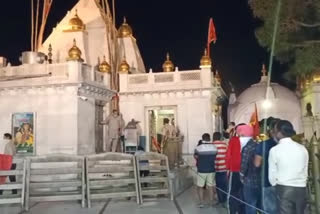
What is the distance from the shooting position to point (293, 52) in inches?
441

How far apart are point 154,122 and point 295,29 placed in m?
14.4

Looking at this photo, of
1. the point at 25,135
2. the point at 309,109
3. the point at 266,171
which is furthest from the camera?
the point at 309,109

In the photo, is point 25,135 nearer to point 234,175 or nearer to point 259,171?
point 234,175

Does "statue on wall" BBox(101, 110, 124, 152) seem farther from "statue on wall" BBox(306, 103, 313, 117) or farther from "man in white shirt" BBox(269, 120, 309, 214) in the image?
"man in white shirt" BBox(269, 120, 309, 214)

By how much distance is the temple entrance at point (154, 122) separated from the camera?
909 inches

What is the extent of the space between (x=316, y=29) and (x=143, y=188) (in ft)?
20.3

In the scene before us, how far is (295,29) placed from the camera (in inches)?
411

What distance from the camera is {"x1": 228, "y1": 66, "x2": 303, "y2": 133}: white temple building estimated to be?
27906 millimetres

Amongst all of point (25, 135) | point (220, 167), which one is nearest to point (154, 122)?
point (25, 135)

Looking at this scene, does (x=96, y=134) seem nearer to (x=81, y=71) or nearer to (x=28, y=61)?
(x=81, y=71)

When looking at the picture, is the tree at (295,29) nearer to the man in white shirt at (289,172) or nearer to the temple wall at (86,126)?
the man in white shirt at (289,172)

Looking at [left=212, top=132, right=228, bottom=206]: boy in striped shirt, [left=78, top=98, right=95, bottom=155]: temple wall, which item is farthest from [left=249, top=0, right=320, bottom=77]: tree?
[left=78, top=98, right=95, bottom=155]: temple wall

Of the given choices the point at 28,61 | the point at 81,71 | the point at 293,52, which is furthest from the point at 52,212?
the point at 28,61

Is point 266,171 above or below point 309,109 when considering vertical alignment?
below
